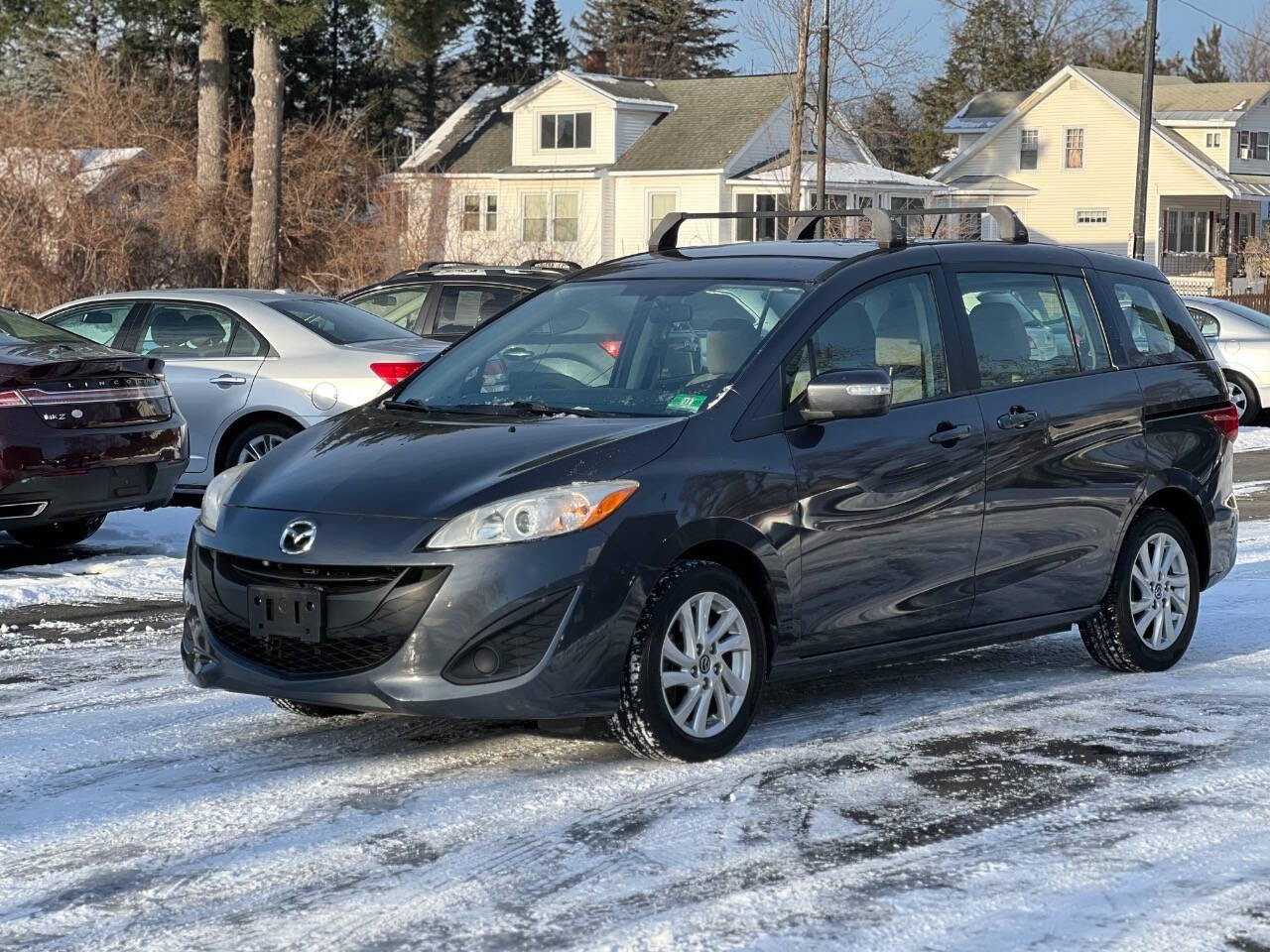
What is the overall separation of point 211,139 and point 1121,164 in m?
39.5

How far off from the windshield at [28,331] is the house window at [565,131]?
160 feet

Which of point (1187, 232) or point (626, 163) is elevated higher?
point (626, 163)

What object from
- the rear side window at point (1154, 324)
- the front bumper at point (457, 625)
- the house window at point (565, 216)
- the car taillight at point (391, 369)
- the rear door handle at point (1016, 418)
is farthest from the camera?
the house window at point (565, 216)

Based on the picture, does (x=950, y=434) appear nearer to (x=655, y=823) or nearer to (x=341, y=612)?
(x=655, y=823)

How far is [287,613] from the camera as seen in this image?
19.1ft

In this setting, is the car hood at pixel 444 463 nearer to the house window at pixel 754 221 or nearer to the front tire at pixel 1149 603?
the front tire at pixel 1149 603

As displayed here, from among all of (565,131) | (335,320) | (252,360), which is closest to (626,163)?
(565,131)

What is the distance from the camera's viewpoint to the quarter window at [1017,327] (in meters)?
7.25

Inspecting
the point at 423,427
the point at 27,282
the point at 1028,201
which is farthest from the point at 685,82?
the point at 423,427

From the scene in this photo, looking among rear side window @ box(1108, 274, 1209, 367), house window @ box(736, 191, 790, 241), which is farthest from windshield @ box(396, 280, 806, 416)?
house window @ box(736, 191, 790, 241)

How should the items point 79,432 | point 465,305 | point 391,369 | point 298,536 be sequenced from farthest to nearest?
point 465,305, point 391,369, point 79,432, point 298,536

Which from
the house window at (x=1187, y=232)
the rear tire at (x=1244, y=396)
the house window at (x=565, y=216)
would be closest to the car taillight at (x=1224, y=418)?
the rear tire at (x=1244, y=396)

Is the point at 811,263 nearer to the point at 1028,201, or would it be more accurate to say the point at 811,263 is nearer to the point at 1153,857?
the point at 1153,857

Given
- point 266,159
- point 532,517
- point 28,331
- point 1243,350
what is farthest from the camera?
point 266,159
